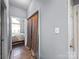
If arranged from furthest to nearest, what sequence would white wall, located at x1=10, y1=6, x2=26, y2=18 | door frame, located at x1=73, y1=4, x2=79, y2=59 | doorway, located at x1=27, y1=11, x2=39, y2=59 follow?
white wall, located at x1=10, y1=6, x2=26, y2=18, doorway, located at x1=27, y1=11, x2=39, y2=59, door frame, located at x1=73, y1=4, x2=79, y2=59

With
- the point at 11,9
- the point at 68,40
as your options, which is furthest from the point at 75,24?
the point at 11,9

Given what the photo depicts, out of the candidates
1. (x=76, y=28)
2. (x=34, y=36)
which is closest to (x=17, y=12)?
(x=34, y=36)

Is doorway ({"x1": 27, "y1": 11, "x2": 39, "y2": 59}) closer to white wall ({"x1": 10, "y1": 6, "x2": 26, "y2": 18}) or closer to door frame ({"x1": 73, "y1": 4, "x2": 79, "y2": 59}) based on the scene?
white wall ({"x1": 10, "y1": 6, "x2": 26, "y2": 18})

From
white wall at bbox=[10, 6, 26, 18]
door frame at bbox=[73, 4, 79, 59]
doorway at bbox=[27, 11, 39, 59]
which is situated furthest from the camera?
white wall at bbox=[10, 6, 26, 18]

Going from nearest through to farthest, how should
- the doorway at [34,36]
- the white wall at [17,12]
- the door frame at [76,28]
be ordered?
the door frame at [76,28]
the doorway at [34,36]
the white wall at [17,12]

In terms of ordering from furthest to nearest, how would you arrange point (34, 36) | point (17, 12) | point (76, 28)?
point (17, 12) < point (34, 36) < point (76, 28)

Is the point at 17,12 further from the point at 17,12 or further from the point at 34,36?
the point at 34,36

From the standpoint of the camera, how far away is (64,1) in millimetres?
1798

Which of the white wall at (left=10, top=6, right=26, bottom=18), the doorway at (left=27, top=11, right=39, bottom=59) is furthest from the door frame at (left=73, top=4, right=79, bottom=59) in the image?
the white wall at (left=10, top=6, right=26, bottom=18)

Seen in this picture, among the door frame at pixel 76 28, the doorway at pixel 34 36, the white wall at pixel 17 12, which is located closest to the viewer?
the door frame at pixel 76 28

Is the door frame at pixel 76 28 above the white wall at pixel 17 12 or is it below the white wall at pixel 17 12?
below

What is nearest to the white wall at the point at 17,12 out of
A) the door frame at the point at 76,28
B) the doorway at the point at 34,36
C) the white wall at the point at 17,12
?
the white wall at the point at 17,12

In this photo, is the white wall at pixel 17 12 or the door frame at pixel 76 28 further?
the white wall at pixel 17 12

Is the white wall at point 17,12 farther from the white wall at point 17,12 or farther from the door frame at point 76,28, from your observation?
the door frame at point 76,28
